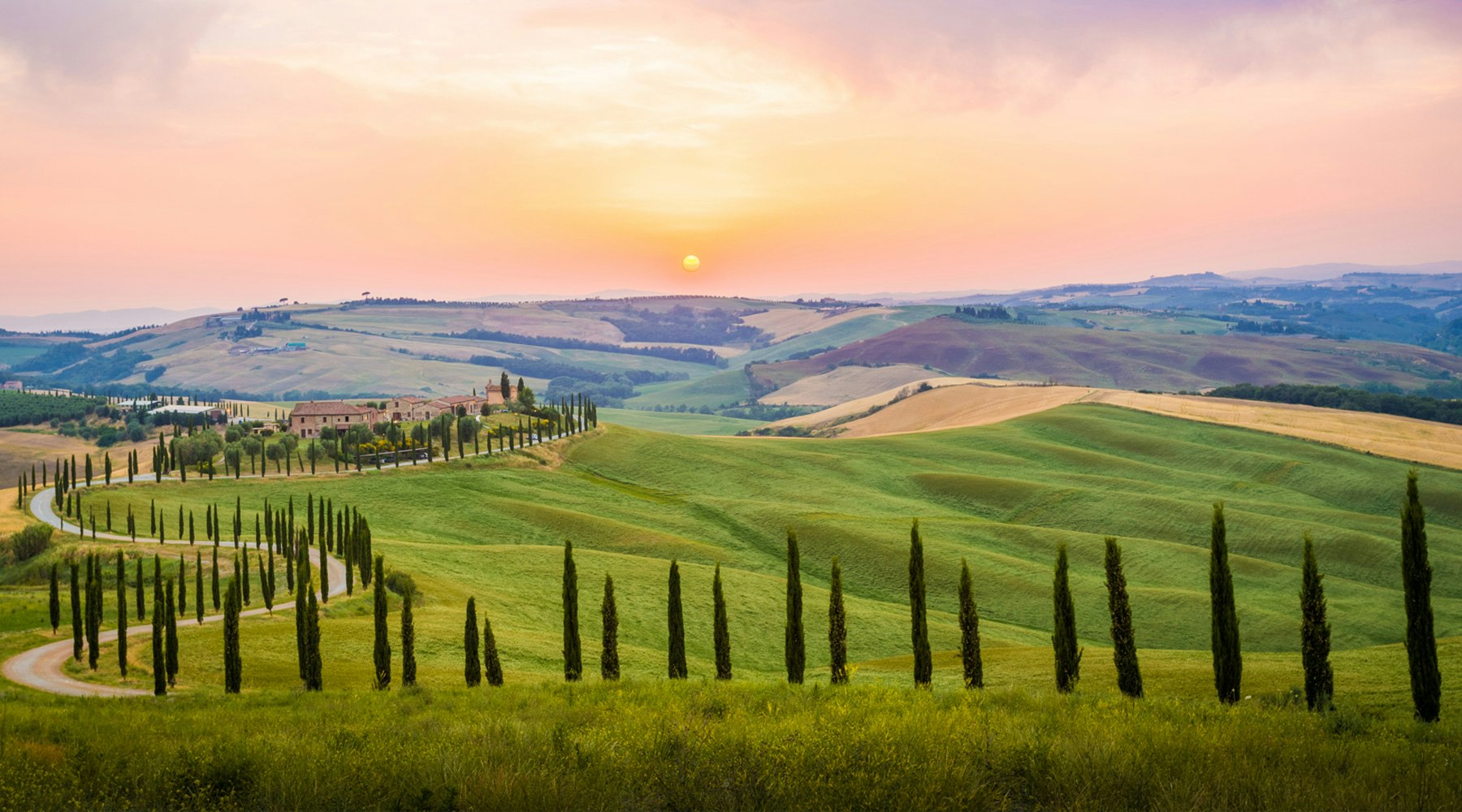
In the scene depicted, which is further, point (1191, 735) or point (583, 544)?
point (583, 544)

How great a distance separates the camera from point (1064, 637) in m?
32.6

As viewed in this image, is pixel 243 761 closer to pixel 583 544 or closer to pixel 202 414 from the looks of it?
pixel 583 544

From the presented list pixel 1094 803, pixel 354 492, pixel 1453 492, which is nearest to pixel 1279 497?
pixel 1453 492

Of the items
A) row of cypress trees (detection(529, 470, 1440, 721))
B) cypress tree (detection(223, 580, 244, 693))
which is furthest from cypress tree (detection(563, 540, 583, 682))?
cypress tree (detection(223, 580, 244, 693))

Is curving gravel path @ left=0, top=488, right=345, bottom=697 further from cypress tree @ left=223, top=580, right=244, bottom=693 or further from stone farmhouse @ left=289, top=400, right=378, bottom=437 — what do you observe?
stone farmhouse @ left=289, top=400, right=378, bottom=437

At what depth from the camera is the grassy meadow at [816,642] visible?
50.4 feet

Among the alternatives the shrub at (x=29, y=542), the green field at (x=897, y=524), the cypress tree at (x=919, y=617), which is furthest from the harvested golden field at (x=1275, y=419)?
the shrub at (x=29, y=542)

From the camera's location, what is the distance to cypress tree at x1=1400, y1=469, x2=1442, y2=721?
24.7 m

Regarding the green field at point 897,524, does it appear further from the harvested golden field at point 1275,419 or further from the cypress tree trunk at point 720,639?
the cypress tree trunk at point 720,639

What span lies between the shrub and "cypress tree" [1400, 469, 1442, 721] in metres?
90.2

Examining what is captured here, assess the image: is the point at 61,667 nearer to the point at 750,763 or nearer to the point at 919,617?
the point at 919,617

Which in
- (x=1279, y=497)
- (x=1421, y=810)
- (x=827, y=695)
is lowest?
(x=1279, y=497)

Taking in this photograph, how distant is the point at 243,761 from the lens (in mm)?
15844

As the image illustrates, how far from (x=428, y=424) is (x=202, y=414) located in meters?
68.3
